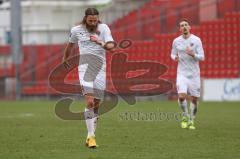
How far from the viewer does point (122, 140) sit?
13570mm

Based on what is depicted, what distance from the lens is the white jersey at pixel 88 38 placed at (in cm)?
1249

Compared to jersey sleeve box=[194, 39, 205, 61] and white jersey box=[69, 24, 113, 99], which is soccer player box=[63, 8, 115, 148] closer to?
white jersey box=[69, 24, 113, 99]

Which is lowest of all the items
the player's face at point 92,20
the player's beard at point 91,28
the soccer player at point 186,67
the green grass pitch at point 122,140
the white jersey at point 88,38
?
the green grass pitch at point 122,140

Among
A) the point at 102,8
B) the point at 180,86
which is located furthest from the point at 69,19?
the point at 180,86

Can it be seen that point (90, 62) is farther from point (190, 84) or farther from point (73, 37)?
point (190, 84)

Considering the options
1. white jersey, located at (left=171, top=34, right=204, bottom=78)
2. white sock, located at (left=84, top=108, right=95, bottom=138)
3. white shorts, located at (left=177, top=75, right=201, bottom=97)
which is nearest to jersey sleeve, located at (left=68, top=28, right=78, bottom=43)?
white sock, located at (left=84, top=108, right=95, bottom=138)

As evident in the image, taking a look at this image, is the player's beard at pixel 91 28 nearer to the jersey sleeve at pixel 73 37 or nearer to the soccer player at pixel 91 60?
the soccer player at pixel 91 60

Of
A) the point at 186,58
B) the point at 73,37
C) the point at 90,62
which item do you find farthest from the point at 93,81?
the point at 186,58

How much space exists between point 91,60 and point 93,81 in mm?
362

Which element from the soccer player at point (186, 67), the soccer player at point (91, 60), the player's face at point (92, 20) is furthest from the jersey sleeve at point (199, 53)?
Result: the player's face at point (92, 20)

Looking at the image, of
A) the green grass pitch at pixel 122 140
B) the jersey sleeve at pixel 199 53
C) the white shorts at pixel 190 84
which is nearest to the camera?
the green grass pitch at pixel 122 140

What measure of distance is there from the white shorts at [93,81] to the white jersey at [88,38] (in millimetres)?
262

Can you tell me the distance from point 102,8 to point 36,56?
4.97m

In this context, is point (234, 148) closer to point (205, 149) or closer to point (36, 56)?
point (205, 149)
